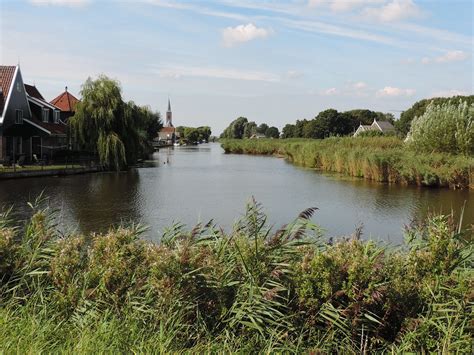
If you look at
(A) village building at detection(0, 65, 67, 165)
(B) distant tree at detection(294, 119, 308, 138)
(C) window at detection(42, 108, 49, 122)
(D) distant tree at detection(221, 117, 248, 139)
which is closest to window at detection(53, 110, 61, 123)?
(A) village building at detection(0, 65, 67, 165)

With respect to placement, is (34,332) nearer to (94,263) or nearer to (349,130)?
(94,263)

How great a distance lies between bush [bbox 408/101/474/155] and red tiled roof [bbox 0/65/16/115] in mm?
27041

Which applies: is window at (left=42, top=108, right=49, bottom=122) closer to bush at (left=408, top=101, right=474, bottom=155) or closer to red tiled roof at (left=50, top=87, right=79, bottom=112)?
red tiled roof at (left=50, top=87, right=79, bottom=112)

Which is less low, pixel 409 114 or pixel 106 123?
pixel 409 114

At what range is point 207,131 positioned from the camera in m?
184

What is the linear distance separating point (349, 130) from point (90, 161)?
89109 millimetres

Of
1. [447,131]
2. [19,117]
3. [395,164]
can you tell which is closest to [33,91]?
[19,117]

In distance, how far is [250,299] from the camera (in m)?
4.79

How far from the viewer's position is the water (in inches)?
622

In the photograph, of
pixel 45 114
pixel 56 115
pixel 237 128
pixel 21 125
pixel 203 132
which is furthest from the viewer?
pixel 203 132

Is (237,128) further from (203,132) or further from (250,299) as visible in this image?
(250,299)

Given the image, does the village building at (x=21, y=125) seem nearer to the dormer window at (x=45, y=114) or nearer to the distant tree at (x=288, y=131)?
the dormer window at (x=45, y=114)

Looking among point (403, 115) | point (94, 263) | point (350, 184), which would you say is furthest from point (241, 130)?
point (94, 263)

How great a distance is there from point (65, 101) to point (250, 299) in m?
44.8
